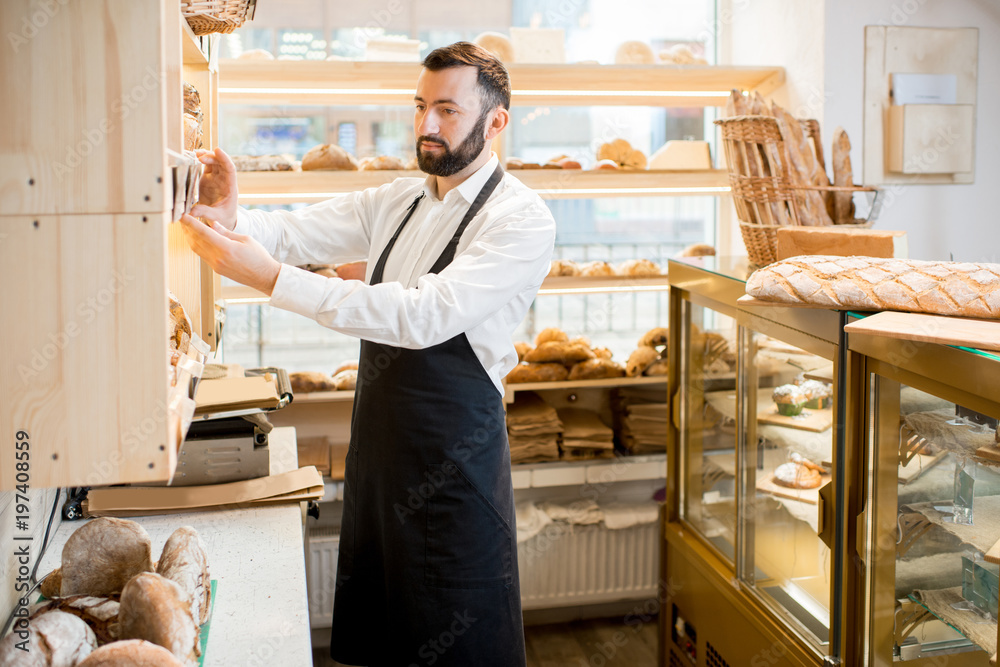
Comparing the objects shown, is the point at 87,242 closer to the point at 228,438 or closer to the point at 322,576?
the point at 228,438

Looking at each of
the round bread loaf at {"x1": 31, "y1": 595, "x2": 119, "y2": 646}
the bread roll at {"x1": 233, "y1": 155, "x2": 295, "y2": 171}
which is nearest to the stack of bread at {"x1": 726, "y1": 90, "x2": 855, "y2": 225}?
the bread roll at {"x1": 233, "y1": 155, "x2": 295, "y2": 171}

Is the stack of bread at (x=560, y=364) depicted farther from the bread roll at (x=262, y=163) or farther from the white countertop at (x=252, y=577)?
the white countertop at (x=252, y=577)

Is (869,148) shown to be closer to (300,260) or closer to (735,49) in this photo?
(735,49)

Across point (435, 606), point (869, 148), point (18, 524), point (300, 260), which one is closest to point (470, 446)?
point (435, 606)

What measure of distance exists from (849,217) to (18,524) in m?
2.11

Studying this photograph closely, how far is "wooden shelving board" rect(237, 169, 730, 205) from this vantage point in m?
2.95

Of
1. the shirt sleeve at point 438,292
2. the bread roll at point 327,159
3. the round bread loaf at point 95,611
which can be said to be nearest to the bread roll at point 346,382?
the bread roll at point 327,159

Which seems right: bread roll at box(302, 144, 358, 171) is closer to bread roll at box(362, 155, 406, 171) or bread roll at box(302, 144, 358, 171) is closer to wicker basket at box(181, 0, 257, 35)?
bread roll at box(362, 155, 406, 171)

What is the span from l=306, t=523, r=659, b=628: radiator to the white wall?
157 centimetres

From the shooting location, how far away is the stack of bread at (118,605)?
1.05 meters

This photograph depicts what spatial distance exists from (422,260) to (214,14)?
690 millimetres

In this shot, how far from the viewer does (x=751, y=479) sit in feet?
7.64

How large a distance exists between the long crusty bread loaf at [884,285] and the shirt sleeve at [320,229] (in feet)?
3.37

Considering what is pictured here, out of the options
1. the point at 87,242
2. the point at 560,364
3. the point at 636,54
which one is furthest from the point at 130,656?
the point at 636,54
